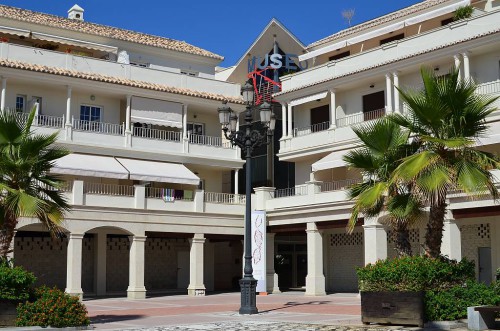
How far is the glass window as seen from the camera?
3803cm

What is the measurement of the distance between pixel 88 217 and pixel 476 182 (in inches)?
763

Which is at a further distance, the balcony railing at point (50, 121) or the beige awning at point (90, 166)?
the balcony railing at point (50, 121)

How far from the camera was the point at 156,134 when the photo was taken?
4003cm

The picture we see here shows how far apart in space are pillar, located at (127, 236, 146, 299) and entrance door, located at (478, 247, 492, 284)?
582 inches

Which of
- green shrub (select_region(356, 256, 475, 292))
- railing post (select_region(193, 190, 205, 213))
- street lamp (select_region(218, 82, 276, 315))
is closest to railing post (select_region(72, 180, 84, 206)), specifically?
railing post (select_region(193, 190, 205, 213))

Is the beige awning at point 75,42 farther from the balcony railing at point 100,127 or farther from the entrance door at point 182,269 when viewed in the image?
the entrance door at point 182,269

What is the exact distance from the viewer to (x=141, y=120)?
38094 millimetres

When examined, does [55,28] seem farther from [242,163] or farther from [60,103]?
[242,163]

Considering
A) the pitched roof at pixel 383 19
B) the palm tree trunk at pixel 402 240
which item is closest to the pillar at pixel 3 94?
the pitched roof at pixel 383 19

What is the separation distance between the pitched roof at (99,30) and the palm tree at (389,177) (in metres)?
24.1

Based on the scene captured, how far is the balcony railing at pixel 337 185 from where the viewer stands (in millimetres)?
34819

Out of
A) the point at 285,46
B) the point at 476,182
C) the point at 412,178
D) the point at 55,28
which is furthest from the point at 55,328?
the point at 285,46

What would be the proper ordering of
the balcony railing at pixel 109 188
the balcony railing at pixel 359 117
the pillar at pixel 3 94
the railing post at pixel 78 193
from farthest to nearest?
the balcony railing at pixel 359 117
the balcony railing at pixel 109 188
the pillar at pixel 3 94
the railing post at pixel 78 193

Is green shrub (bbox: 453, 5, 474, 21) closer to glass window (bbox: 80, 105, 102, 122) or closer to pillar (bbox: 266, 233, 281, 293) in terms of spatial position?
pillar (bbox: 266, 233, 281, 293)
